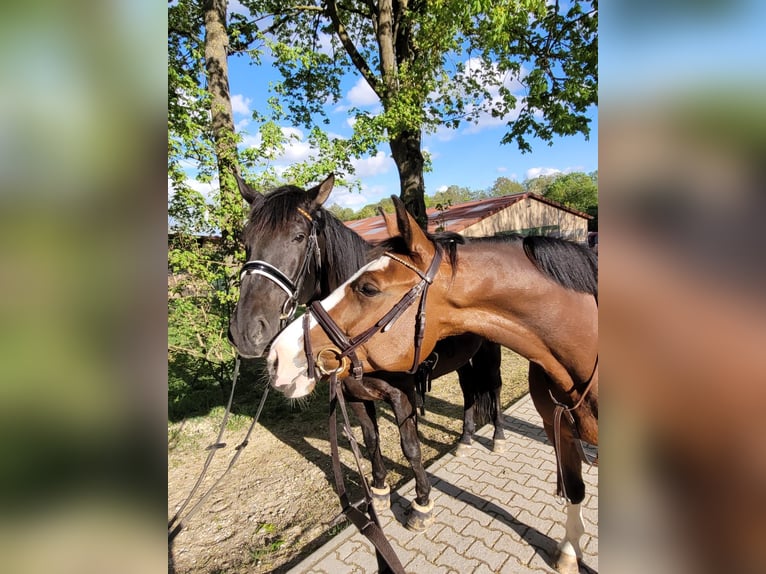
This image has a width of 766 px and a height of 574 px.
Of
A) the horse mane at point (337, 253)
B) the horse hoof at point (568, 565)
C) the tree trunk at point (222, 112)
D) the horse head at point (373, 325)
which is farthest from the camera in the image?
the tree trunk at point (222, 112)

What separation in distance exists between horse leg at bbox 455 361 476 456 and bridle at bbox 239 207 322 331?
2.43 metres

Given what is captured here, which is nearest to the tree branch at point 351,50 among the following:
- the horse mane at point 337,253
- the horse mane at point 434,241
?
the horse mane at point 337,253

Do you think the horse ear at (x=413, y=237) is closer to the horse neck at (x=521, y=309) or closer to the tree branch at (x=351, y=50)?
the horse neck at (x=521, y=309)

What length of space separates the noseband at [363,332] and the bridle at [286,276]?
902mm

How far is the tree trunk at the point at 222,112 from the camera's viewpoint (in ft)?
14.2

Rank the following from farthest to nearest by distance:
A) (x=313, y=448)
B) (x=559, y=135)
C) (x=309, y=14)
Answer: (x=309, y=14), (x=559, y=135), (x=313, y=448)

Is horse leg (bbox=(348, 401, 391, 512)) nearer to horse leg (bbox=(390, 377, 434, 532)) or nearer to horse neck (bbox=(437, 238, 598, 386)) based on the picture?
horse leg (bbox=(390, 377, 434, 532))

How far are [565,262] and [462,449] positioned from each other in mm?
3157

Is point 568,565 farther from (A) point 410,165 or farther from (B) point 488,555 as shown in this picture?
(A) point 410,165

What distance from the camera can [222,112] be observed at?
187 inches
